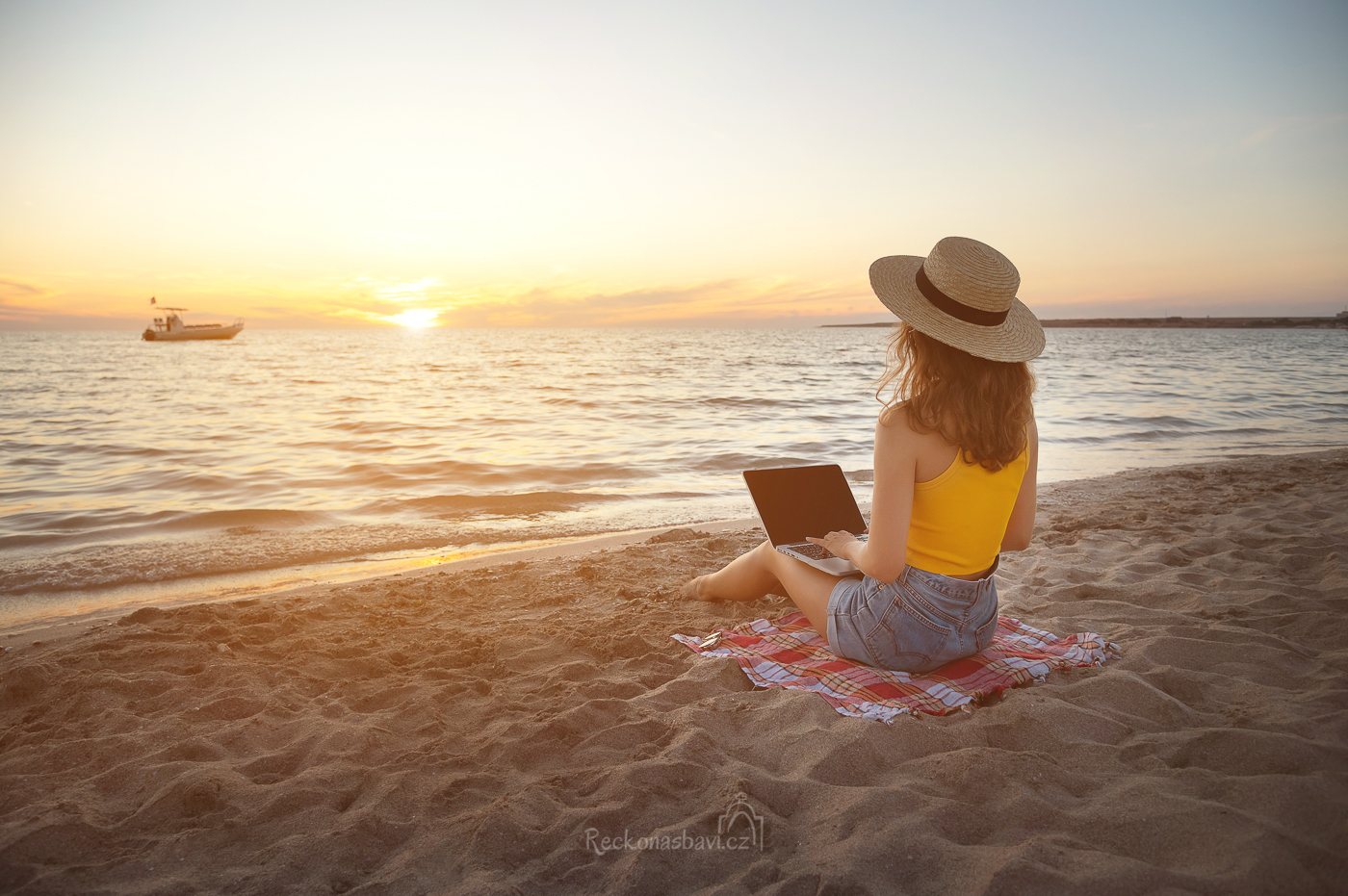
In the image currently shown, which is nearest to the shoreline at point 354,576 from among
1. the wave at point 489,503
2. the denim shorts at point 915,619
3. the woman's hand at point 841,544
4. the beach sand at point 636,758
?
the beach sand at point 636,758

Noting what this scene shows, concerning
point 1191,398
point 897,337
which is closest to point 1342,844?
point 897,337

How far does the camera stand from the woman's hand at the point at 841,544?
3258 millimetres

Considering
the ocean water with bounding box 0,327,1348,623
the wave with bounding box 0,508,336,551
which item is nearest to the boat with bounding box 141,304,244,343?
the ocean water with bounding box 0,327,1348,623

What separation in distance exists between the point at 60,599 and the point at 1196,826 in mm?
6525

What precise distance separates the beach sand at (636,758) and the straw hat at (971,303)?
139cm

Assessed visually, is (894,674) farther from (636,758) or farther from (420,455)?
(420,455)

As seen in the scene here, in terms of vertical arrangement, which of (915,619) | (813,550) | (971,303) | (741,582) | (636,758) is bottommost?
(636,758)

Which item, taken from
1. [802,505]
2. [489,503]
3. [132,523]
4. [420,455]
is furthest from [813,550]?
[420,455]

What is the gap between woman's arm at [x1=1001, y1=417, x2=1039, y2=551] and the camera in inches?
126

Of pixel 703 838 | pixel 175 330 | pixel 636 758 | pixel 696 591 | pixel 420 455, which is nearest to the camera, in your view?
pixel 703 838

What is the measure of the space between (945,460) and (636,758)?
159cm

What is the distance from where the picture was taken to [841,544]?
3355 mm

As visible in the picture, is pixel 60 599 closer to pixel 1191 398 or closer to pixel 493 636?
pixel 493 636

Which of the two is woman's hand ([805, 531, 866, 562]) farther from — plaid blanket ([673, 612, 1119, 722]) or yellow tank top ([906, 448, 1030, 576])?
plaid blanket ([673, 612, 1119, 722])
